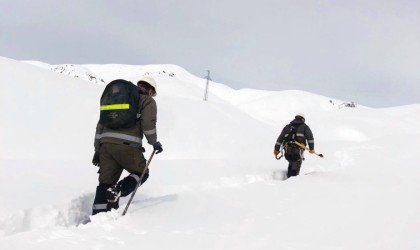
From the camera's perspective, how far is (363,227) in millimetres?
4457

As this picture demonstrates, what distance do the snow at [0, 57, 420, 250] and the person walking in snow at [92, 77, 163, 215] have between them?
0.26 m

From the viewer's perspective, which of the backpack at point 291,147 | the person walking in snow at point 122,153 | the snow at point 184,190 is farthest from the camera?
the backpack at point 291,147

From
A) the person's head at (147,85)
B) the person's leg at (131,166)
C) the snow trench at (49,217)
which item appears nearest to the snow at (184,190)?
the snow trench at (49,217)

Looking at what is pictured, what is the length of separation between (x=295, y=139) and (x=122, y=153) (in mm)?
5632

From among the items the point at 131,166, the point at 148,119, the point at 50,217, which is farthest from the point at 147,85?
the point at 50,217

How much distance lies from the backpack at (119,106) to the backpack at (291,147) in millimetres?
5445

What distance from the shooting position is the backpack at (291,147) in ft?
29.9

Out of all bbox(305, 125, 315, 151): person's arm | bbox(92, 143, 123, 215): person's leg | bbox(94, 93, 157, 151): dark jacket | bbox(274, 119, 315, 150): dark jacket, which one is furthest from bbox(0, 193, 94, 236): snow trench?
bbox(305, 125, 315, 151): person's arm

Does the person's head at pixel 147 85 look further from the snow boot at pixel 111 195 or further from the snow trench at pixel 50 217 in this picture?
the snow trench at pixel 50 217

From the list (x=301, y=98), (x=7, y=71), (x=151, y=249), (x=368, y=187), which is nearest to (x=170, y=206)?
(x=151, y=249)

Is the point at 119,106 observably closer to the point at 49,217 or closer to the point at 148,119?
the point at 148,119

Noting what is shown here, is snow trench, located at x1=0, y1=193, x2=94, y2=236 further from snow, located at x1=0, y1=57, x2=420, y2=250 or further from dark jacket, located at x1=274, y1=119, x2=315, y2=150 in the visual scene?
dark jacket, located at x1=274, y1=119, x2=315, y2=150

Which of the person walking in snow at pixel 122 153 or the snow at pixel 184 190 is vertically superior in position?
the person walking in snow at pixel 122 153

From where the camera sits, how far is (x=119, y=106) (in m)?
4.38
